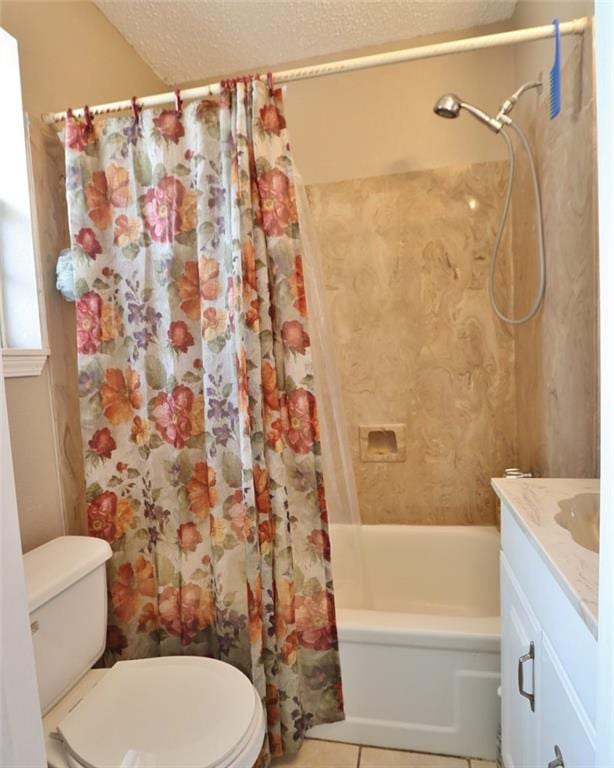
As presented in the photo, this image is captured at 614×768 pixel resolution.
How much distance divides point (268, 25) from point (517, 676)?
7.92 ft

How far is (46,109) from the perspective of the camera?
1.43 meters

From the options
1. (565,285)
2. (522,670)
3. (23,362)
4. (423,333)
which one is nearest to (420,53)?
(565,285)

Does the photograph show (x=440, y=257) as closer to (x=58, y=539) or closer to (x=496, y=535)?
(x=496, y=535)

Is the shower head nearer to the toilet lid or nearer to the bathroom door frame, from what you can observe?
the bathroom door frame

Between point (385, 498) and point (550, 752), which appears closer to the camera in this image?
point (550, 752)

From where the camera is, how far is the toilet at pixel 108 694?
977 mm

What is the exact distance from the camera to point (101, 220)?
1.42m

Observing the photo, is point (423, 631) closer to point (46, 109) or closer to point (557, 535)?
point (557, 535)

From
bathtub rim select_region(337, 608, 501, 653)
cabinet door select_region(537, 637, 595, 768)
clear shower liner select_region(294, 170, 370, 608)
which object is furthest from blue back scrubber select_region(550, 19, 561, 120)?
bathtub rim select_region(337, 608, 501, 653)

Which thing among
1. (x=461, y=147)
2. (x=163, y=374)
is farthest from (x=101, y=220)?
(x=461, y=147)

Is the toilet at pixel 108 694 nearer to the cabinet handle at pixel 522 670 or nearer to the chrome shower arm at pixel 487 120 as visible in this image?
the cabinet handle at pixel 522 670

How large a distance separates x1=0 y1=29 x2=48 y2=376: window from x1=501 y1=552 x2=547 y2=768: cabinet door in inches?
57.0

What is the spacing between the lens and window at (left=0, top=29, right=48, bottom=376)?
132 centimetres

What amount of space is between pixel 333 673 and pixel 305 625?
19 centimetres
